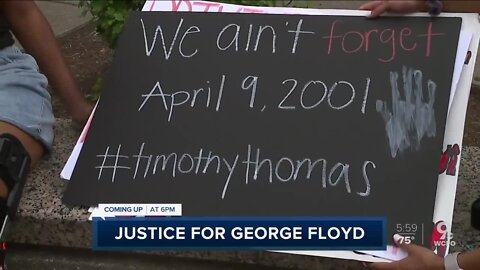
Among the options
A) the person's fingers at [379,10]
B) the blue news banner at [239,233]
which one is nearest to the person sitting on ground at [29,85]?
the blue news banner at [239,233]

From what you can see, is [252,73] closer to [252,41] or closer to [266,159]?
[252,41]

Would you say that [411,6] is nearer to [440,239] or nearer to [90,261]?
[440,239]

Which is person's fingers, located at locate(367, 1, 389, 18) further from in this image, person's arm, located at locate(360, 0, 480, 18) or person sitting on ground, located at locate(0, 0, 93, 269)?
person sitting on ground, located at locate(0, 0, 93, 269)

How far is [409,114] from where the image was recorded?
2.20m

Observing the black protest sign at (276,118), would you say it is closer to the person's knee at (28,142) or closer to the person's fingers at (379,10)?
the person's fingers at (379,10)

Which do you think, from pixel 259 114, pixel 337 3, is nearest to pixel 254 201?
pixel 259 114

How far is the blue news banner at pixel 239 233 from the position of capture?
2.06 meters

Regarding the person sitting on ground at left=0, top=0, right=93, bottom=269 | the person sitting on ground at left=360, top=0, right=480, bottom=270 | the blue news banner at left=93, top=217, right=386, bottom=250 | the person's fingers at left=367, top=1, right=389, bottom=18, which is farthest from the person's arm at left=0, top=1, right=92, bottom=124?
the person sitting on ground at left=360, top=0, right=480, bottom=270

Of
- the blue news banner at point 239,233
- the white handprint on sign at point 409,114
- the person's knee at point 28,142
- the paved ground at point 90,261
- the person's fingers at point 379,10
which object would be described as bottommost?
the paved ground at point 90,261

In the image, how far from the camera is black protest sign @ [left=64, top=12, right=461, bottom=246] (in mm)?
2129

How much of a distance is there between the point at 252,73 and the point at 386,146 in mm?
522

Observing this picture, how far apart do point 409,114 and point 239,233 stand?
0.64 metres

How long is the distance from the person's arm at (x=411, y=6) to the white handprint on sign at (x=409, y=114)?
0.23 meters

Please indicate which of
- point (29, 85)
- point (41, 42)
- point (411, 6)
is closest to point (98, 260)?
point (29, 85)
